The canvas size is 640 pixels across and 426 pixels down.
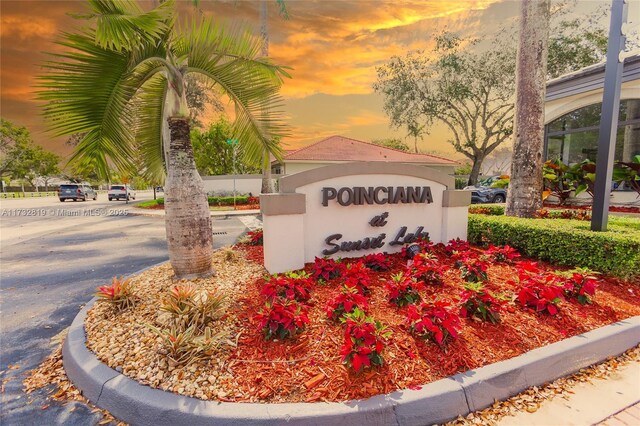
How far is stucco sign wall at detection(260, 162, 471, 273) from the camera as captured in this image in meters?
4.80

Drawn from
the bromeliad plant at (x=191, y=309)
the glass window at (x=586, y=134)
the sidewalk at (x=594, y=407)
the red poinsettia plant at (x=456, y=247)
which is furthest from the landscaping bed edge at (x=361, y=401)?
the glass window at (x=586, y=134)

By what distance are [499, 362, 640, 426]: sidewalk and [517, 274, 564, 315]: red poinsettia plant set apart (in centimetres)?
78

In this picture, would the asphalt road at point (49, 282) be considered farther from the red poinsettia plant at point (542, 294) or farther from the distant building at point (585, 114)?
the distant building at point (585, 114)

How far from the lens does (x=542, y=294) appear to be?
3512 mm

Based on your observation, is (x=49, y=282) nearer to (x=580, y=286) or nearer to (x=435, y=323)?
(x=435, y=323)

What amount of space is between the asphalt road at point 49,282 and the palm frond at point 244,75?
3742 mm

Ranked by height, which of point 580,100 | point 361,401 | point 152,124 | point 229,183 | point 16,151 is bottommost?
point 361,401

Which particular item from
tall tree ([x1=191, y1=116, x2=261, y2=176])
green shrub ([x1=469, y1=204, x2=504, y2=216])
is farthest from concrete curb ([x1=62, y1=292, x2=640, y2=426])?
tall tree ([x1=191, y1=116, x2=261, y2=176])

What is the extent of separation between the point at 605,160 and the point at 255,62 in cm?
615

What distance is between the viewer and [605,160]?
521cm

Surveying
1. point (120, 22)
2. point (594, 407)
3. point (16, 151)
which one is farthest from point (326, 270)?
point (16, 151)

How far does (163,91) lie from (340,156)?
18719 millimetres

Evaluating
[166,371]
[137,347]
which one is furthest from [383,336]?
[137,347]

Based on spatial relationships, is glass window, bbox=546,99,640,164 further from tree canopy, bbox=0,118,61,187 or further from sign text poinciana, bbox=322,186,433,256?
tree canopy, bbox=0,118,61,187
